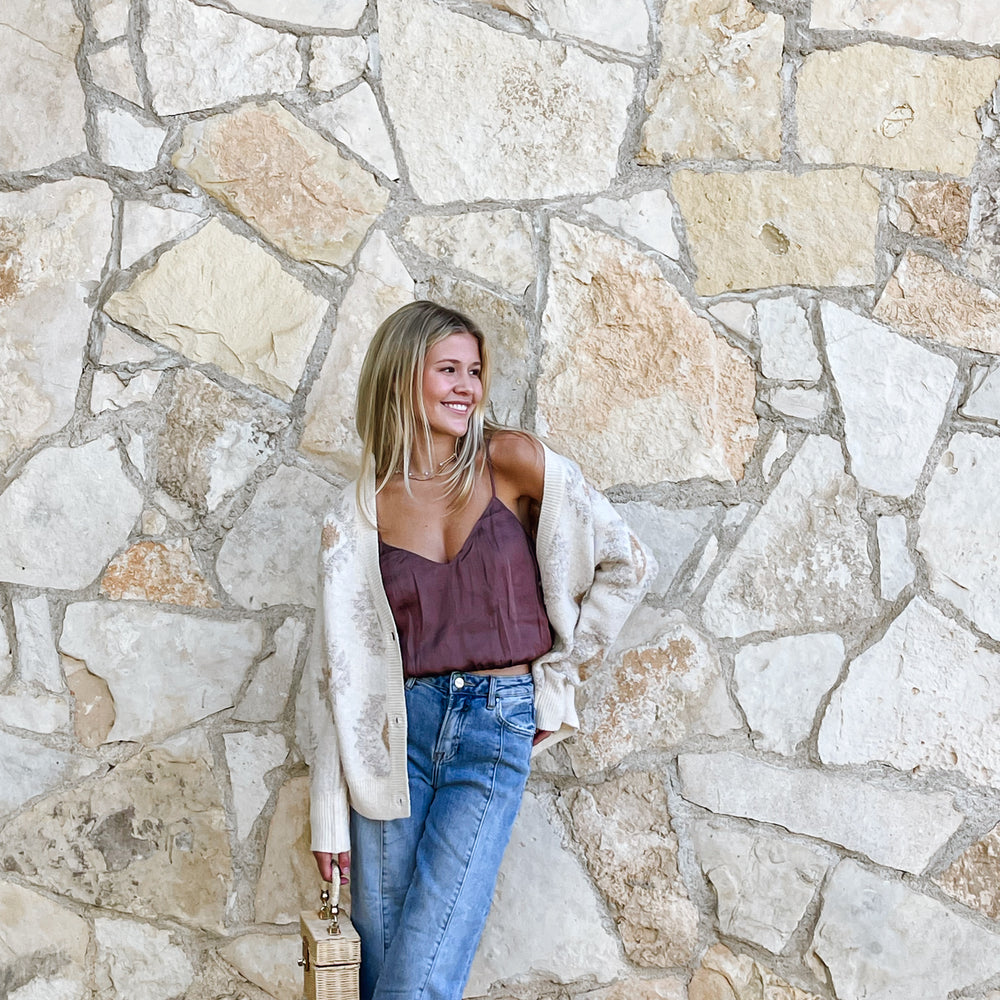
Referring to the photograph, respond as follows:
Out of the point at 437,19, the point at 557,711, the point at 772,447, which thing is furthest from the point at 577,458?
the point at 437,19

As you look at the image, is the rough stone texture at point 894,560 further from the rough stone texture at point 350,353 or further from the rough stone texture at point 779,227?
the rough stone texture at point 350,353

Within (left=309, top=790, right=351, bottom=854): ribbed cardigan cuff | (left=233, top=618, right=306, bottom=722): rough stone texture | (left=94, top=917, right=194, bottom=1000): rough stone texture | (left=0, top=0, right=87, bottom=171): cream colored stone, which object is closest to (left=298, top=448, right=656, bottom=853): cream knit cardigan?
(left=309, top=790, right=351, bottom=854): ribbed cardigan cuff

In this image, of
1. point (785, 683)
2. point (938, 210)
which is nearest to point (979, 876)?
point (785, 683)

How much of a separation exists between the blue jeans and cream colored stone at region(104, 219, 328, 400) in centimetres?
85

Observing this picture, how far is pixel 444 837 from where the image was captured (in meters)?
1.95

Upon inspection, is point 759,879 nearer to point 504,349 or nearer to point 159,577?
point 504,349

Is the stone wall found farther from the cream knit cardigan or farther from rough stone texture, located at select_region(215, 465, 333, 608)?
the cream knit cardigan

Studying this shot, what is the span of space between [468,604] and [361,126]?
117cm

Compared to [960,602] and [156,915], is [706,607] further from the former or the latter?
[156,915]

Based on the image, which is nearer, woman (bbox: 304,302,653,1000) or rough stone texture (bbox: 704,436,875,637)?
woman (bbox: 304,302,653,1000)

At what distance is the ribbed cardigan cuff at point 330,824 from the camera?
203cm

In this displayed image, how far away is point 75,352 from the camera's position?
2408 mm

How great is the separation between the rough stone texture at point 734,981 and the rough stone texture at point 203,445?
148cm

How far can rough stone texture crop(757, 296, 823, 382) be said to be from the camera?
232 centimetres
